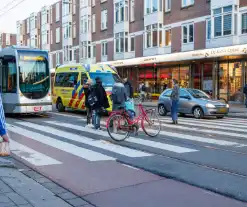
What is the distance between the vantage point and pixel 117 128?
1011 centimetres

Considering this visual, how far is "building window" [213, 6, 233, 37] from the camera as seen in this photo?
2525 cm

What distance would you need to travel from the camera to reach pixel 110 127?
1009 centimetres

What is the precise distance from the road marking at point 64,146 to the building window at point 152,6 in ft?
72.9

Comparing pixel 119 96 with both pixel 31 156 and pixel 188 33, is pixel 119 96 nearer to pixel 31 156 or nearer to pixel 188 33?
pixel 31 156

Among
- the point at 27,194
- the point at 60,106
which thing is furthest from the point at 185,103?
the point at 27,194

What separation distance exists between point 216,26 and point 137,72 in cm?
1180

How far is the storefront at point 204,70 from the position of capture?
82.8 feet

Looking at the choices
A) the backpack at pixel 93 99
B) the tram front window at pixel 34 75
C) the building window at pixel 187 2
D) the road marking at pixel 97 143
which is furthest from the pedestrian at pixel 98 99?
the building window at pixel 187 2

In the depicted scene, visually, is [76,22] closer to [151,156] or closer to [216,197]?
[151,156]

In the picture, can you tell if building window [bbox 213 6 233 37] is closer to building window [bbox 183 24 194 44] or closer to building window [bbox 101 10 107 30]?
building window [bbox 183 24 194 44]

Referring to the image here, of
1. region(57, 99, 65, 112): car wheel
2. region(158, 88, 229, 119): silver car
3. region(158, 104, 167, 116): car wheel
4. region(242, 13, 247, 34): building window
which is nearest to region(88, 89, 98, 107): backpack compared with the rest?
region(158, 88, 229, 119): silver car

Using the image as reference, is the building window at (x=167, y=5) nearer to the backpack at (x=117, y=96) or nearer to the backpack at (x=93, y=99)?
the backpack at (x=93, y=99)

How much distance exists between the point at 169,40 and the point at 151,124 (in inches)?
843

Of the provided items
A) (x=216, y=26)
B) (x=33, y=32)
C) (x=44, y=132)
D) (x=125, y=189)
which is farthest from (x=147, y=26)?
(x=33, y=32)
